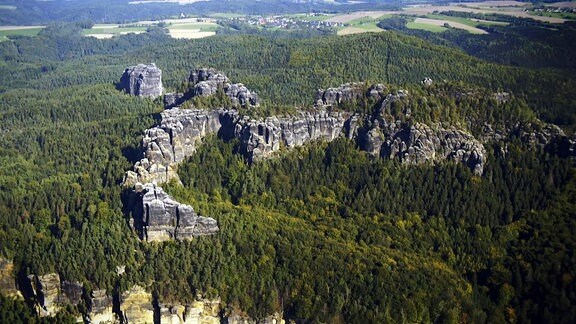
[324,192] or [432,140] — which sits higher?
[432,140]

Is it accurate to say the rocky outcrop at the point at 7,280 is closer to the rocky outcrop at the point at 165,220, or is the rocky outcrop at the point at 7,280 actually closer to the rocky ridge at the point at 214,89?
the rocky outcrop at the point at 165,220

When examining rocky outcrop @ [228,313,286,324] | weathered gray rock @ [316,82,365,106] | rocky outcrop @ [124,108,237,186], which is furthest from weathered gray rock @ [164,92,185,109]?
rocky outcrop @ [228,313,286,324]

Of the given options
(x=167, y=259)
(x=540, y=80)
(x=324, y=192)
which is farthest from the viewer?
(x=540, y=80)

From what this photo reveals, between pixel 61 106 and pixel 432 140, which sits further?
pixel 61 106

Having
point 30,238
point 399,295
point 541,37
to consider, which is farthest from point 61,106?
point 541,37

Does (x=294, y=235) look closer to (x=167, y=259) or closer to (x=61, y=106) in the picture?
(x=167, y=259)

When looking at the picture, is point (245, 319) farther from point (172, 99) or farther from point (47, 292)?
point (172, 99)

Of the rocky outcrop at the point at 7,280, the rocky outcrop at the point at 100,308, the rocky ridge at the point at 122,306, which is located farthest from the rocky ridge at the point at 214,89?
the rocky outcrop at the point at 7,280

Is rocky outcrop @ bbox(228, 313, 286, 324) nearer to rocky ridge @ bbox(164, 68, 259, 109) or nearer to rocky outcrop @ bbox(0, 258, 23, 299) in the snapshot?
rocky outcrop @ bbox(0, 258, 23, 299)
